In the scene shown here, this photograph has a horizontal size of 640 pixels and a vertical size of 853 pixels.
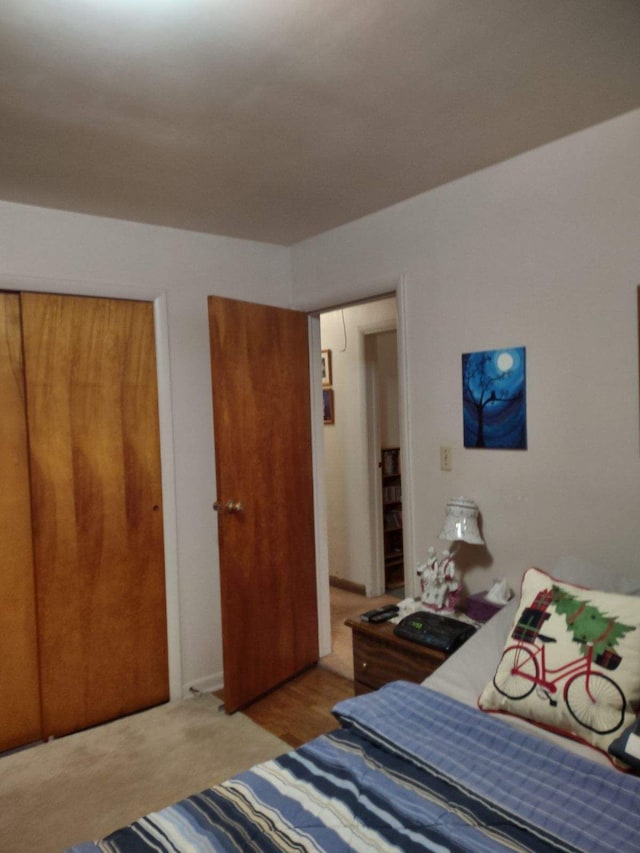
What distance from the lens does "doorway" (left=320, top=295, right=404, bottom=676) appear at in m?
4.48

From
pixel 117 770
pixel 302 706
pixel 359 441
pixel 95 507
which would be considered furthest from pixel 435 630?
pixel 359 441

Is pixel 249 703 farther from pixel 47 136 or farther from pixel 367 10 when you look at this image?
pixel 367 10

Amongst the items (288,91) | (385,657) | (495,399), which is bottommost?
(385,657)

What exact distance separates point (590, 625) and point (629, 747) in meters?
0.30

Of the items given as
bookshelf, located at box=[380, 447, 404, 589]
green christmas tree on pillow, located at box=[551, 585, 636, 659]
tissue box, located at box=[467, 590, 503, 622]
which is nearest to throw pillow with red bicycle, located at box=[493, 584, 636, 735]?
green christmas tree on pillow, located at box=[551, 585, 636, 659]

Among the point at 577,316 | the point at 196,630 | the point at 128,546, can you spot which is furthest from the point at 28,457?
the point at 577,316

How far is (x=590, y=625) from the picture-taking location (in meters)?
1.53

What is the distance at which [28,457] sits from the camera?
104 inches

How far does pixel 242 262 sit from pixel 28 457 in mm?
1512

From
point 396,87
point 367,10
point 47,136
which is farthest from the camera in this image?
point 47,136

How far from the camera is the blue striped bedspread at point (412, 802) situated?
3.66 ft

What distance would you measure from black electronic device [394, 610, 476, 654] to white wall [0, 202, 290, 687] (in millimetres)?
1255

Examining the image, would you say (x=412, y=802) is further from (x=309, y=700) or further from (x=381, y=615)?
(x=309, y=700)

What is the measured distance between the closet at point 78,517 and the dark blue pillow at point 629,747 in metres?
2.21
